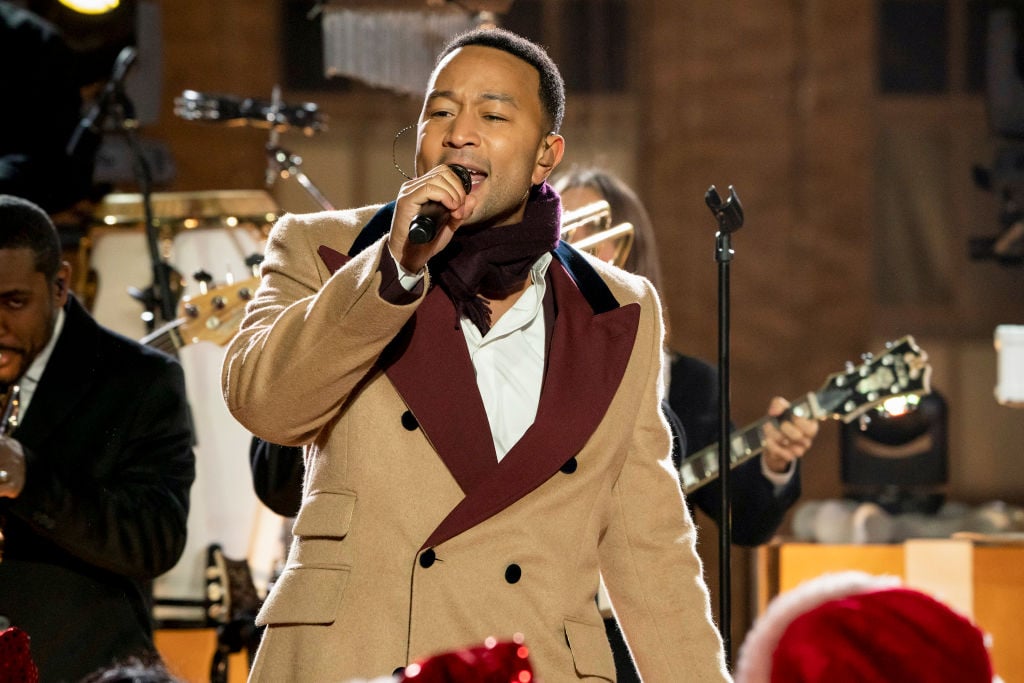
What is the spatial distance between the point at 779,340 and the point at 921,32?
190 cm

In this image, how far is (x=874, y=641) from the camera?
3.37ft

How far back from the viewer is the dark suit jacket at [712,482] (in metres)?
3.71

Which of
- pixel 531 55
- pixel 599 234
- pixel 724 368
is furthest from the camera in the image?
pixel 599 234

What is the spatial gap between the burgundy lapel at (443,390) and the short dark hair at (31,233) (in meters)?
1.20

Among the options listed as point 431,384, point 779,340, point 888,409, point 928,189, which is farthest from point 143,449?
point 928,189

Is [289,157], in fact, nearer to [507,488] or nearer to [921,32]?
[507,488]

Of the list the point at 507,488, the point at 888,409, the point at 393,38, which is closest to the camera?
the point at 507,488

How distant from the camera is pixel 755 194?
25.7ft

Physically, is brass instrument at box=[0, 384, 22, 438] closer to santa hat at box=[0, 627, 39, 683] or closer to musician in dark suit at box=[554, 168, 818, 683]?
→ musician in dark suit at box=[554, 168, 818, 683]

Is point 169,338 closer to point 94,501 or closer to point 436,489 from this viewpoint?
point 94,501

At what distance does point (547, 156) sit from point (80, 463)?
1306 mm

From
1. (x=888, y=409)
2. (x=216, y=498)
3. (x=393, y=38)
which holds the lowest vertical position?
(x=216, y=498)

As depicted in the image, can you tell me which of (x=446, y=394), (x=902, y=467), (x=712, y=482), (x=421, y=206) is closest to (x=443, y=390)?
(x=446, y=394)

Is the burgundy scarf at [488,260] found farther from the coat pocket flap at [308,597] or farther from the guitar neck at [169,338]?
the guitar neck at [169,338]
